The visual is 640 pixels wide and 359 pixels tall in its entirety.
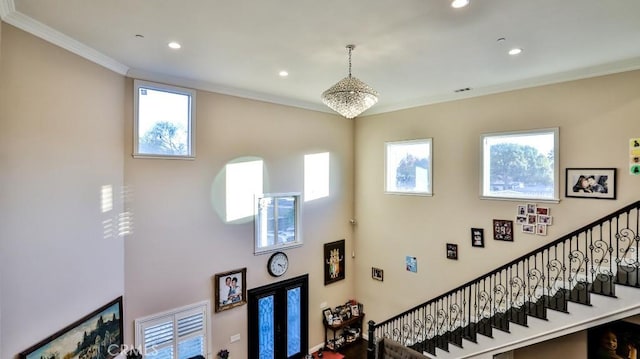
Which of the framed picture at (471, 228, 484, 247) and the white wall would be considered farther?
the framed picture at (471, 228, 484, 247)

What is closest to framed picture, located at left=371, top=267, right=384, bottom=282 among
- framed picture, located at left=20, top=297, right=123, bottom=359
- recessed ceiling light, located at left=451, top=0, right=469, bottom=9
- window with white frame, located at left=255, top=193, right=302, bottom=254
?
window with white frame, located at left=255, top=193, right=302, bottom=254

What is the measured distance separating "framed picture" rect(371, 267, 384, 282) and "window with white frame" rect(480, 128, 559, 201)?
299 cm

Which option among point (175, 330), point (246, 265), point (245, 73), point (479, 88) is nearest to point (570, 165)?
point (479, 88)

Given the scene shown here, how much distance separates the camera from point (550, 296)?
506cm

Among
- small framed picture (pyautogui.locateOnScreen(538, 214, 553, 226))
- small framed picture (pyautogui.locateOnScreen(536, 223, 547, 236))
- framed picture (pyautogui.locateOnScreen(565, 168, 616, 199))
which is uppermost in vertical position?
framed picture (pyautogui.locateOnScreen(565, 168, 616, 199))

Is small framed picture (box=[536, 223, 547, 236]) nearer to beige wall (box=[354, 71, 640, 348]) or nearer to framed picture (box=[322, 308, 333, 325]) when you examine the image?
beige wall (box=[354, 71, 640, 348])

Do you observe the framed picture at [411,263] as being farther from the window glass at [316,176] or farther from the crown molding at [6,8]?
the crown molding at [6,8]

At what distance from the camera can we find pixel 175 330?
541 centimetres

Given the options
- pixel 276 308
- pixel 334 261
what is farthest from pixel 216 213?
pixel 334 261

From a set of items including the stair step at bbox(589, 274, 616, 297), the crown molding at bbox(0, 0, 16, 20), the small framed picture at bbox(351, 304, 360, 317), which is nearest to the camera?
the crown molding at bbox(0, 0, 16, 20)

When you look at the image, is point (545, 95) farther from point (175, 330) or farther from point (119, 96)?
point (175, 330)

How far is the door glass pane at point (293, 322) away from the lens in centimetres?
704

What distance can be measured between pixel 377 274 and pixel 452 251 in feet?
6.57

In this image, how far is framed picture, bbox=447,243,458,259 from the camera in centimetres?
646
